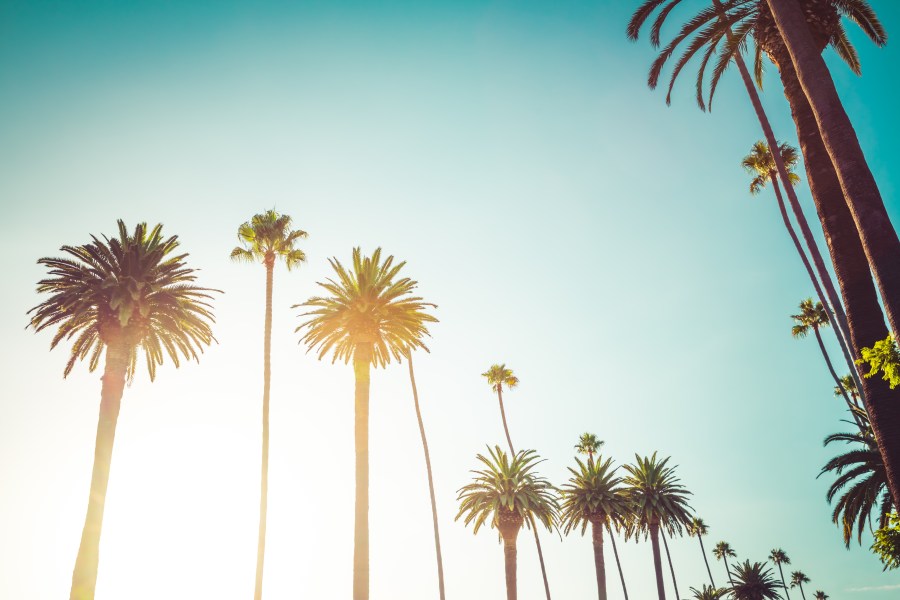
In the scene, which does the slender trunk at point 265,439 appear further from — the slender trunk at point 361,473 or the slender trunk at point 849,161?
the slender trunk at point 849,161

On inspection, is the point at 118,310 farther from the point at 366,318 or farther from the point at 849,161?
the point at 849,161

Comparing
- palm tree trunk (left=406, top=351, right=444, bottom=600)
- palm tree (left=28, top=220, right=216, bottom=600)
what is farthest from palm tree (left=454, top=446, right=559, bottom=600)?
palm tree (left=28, top=220, right=216, bottom=600)

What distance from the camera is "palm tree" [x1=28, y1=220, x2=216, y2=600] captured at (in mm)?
24000

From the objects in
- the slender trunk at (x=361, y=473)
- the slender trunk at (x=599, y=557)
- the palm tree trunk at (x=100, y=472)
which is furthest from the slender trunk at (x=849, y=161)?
the slender trunk at (x=599, y=557)

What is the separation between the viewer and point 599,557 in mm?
41562

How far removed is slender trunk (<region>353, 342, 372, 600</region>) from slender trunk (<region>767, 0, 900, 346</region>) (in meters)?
19.4

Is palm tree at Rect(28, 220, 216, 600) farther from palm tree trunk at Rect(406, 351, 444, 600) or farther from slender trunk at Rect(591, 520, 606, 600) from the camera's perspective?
slender trunk at Rect(591, 520, 606, 600)

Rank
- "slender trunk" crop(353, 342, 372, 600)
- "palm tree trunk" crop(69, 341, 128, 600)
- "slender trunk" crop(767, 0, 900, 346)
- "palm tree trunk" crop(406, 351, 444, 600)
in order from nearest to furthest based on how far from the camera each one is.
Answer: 1. "slender trunk" crop(767, 0, 900, 346)
2. "palm tree trunk" crop(69, 341, 128, 600)
3. "slender trunk" crop(353, 342, 372, 600)
4. "palm tree trunk" crop(406, 351, 444, 600)

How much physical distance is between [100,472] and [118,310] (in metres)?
7.36

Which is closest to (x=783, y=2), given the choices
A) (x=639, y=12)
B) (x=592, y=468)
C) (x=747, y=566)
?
(x=639, y=12)

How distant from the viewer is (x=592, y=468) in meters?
44.2

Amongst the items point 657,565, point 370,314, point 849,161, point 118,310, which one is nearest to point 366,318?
point 370,314

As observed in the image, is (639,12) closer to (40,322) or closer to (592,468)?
(40,322)

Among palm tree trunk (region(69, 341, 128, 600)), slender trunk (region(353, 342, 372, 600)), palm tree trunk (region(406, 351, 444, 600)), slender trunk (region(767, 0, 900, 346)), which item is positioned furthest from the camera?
palm tree trunk (region(406, 351, 444, 600))
